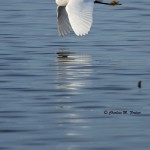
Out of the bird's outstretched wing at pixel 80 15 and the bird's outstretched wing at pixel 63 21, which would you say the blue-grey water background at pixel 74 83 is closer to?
the bird's outstretched wing at pixel 63 21

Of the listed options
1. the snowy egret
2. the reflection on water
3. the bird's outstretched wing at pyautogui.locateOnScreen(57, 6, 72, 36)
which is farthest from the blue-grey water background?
the snowy egret

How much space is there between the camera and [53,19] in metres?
18.5

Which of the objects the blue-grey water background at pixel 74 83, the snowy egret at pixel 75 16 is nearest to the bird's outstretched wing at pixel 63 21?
the snowy egret at pixel 75 16

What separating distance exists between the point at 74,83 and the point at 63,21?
282 cm

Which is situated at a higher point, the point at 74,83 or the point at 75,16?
the point at 75,16

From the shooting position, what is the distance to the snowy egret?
13.7 metres

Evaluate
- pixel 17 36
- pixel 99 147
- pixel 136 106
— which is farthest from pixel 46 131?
pixel 17 36

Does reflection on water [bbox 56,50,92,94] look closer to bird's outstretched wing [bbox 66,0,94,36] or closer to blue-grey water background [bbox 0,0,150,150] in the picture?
blue-grey water background [bbox 0,0,150,150]

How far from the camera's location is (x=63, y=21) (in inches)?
574

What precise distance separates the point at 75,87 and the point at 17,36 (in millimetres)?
4744

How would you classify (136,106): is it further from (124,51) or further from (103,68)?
(124,51)

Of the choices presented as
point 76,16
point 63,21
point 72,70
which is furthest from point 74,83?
point 63,21

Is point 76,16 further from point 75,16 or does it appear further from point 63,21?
point 63,21

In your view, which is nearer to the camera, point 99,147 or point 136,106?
point 99,147
